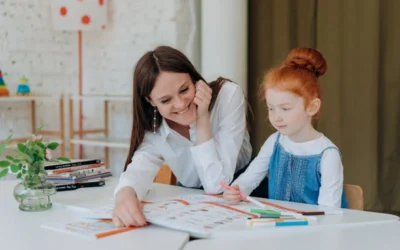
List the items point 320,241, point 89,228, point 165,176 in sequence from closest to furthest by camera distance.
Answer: point 320,241 → point 89,228 → point 165,176

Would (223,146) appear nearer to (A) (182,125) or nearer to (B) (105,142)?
(A) (182,125)

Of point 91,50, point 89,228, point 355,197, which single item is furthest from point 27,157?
point 91,50

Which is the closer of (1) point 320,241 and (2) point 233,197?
(1) point 320,241

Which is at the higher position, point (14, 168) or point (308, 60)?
point (308, 60)

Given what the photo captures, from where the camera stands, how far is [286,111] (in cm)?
140

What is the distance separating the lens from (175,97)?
1568 millimetres

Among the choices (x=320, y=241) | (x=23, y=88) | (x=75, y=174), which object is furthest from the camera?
(x=23, y=88)

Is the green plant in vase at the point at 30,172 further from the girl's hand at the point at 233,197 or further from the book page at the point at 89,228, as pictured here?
the girl's hand at the point at 233,197

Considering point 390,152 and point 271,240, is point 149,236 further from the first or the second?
point 390,152

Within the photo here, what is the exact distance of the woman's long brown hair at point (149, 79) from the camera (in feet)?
5.21

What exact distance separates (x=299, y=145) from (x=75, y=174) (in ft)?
2.47

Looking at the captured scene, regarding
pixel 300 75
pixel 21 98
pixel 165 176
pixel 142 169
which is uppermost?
pixel 300 75

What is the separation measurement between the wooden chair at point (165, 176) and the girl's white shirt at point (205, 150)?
0.61 ft

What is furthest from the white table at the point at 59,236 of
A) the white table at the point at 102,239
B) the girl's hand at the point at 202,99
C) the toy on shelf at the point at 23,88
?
the toy on shelf at the point at 23,88
